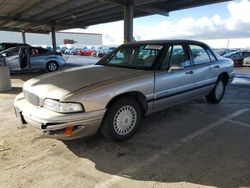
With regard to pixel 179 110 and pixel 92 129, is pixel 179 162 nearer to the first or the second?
pixel 92 129

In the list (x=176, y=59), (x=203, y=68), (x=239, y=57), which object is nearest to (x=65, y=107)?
(x=176, y=59)

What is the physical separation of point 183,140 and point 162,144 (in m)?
0.38

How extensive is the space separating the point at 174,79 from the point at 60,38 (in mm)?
61273

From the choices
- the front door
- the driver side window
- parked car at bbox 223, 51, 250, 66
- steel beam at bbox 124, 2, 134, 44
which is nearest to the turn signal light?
the driver side window

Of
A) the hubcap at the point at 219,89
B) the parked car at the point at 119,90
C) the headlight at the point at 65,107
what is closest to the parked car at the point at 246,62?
the hubcap at the point at 219,89

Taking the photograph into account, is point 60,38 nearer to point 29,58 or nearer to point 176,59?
point 29,58

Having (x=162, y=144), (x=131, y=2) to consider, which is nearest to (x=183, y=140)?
(x=162, y=144)

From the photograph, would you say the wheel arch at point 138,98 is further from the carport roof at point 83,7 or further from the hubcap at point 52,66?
the hubcap at point 52,66

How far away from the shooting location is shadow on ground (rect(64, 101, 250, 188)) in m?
2.78

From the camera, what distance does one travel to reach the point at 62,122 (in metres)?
2.97

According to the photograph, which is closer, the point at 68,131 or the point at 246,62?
the point at 68,131

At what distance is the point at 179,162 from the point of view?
10.1 ft

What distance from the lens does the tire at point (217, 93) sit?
562cm

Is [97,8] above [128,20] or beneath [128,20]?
above
